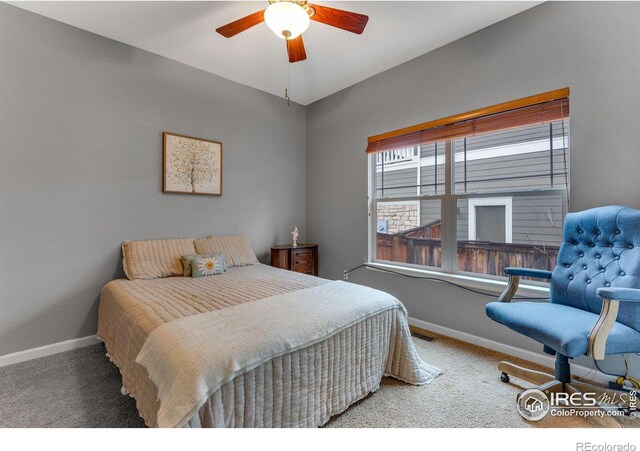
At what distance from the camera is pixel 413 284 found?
2902 mm

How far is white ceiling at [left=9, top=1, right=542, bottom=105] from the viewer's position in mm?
2145

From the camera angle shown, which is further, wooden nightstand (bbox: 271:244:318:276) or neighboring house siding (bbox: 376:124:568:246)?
wooden nightstand (bbox: 271:244:318:276)

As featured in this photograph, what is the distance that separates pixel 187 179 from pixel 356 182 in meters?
1.89

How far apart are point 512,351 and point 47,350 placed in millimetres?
3726

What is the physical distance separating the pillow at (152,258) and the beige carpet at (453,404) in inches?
74.5

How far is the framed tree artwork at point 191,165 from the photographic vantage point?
9.38ft

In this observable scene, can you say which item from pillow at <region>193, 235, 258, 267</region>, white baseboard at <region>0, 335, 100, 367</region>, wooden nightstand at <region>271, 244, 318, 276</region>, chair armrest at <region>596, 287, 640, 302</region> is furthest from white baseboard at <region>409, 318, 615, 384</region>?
white baseboard at <region>0, 335, 100, 367</region>

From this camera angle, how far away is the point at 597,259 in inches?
67.9

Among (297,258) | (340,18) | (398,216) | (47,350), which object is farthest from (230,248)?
(340,18)

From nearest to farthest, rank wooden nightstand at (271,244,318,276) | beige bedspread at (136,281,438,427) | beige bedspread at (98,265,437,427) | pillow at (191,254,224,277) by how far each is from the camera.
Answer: beige bedspread at (136,281,438,427) → beige bedspread at (98,265,437,427) → pillow at (191,254,224,277) → wooden nightstand at (271,244,318,276)

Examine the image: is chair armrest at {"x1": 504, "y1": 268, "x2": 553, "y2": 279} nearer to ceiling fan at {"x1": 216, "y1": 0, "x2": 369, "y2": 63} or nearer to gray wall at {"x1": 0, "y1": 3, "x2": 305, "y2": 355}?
ceiling fan at {"x1": 216, "y1": 0, "x2": 369, "y2": 63}

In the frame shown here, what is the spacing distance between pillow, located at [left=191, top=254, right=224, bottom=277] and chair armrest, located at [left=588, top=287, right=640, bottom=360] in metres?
2.59

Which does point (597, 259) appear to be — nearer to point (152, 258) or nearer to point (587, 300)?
point (587, 300)
